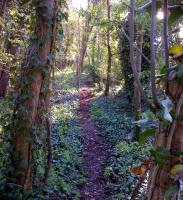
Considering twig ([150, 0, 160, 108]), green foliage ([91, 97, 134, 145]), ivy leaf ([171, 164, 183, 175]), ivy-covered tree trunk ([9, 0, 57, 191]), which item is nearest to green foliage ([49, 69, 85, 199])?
green foliage ([91, 97, 134, 145])

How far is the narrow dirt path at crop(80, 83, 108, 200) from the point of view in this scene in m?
7.35

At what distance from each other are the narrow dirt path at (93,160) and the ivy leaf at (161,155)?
6064mm

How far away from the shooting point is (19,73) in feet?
18.2

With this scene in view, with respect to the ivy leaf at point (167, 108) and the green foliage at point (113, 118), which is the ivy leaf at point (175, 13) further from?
the green foliage at point (113, 118)

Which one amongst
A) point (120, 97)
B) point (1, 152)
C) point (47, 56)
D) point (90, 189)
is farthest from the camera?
point (120, 97)

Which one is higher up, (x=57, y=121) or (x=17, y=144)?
(x=57, y=121)

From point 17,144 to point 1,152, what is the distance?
2.36 ft

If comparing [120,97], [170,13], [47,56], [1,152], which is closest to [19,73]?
[47,56]

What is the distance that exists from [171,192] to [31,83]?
14.6 feet

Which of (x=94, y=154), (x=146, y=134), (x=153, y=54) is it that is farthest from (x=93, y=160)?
(x=153, y=54)

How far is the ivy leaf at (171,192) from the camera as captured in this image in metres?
1.12

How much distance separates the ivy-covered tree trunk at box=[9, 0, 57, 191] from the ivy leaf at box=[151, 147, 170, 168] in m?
4.35

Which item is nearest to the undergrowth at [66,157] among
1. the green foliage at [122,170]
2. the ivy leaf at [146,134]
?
the green foliage at [122,170]

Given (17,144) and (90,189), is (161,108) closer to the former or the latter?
Result: (17,144)
